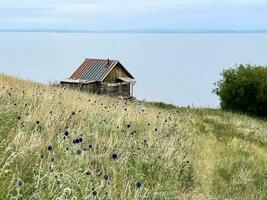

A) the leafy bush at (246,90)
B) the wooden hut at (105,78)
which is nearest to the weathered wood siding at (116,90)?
the wooden hut at (105,78)

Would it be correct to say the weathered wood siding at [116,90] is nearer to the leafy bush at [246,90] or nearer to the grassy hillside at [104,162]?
the leafy bush at [246,90]

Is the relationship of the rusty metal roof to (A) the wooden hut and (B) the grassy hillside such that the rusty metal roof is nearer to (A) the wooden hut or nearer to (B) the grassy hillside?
(A) the wooden hut

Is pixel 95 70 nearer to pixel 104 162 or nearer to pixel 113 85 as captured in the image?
pixel 113 85

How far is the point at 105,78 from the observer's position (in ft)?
158

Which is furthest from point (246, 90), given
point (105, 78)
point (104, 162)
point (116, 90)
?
point (104, 162)

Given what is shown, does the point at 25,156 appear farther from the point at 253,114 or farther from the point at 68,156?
the point at 253,114

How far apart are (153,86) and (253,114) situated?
8029cm

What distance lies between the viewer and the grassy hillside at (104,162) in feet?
12.5

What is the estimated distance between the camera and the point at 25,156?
433cm

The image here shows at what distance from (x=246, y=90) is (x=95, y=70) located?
51.4 ft

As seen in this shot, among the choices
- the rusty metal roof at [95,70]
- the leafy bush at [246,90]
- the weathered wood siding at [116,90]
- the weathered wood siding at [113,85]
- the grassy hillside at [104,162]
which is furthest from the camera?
the rusty metal roof at [95,70]

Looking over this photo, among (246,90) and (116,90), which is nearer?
(246,90)

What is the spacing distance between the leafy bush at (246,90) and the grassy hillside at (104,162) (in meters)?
35.5

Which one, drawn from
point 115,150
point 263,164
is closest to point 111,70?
point 263,164
